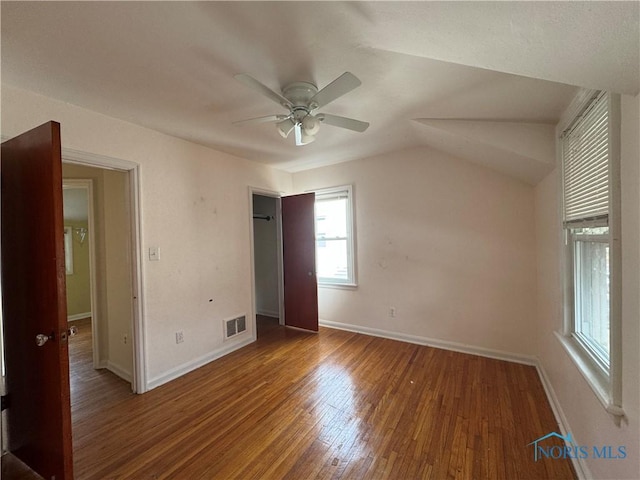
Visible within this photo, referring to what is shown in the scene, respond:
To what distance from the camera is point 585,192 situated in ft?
4.98

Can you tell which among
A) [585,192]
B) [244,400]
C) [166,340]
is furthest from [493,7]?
[166,340]

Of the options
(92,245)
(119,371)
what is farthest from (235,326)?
(92,245)

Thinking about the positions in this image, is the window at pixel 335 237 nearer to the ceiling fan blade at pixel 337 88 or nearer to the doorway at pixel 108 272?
the ceiling fan blade at pixel 337 88

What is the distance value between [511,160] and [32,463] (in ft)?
13.3

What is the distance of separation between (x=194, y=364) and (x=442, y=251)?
309 cm

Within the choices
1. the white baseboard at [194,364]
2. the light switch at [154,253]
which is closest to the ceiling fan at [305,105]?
the light switch at [154,253]

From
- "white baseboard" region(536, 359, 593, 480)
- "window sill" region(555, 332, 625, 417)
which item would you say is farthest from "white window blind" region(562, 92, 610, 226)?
"white baseboard" region(536, 359, 593, 480)

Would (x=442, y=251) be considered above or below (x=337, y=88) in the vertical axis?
below

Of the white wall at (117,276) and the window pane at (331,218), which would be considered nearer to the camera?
the white wall at (117,276)

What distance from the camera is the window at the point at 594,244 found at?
1.14 m

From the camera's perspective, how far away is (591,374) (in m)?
1.37

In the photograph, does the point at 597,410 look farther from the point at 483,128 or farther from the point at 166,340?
the point at 166,340

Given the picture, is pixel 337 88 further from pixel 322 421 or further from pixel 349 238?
pixel 349 238

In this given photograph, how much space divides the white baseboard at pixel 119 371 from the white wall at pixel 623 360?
345cm
